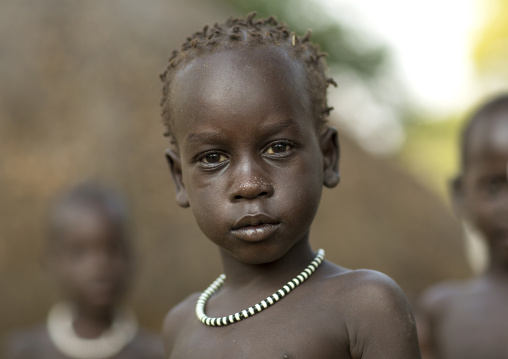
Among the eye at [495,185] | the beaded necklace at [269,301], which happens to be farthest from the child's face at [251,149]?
the eye at [495,185]

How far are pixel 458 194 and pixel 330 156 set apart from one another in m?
2.11

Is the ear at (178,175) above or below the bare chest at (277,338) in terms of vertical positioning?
above

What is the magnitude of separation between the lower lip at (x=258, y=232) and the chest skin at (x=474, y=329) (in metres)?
2.18

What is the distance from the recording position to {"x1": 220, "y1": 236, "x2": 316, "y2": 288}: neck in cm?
257

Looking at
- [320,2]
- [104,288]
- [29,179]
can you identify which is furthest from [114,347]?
[320,2]

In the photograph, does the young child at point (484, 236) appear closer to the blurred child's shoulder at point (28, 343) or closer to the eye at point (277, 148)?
the eye at point (277, 148)

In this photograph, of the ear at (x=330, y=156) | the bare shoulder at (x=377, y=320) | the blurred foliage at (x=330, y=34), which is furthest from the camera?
the blurred foliage at (x=330, y=34)

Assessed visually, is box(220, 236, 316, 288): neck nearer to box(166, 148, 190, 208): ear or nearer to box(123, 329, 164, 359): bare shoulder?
box(166, 148, 190, 208): ear

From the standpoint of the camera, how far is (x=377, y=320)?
2.27 m

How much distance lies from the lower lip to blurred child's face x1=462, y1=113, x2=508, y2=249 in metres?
2.18

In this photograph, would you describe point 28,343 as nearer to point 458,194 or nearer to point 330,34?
point 458,194

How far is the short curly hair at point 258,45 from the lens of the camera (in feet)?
8.22

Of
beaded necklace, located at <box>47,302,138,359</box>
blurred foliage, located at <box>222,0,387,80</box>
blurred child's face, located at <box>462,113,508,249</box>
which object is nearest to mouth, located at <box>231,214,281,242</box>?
blurred child's face, located at <box>462,113,508,249</box>

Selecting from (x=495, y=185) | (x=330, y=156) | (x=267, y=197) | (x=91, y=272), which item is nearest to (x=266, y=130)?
(x=267, y=197)
